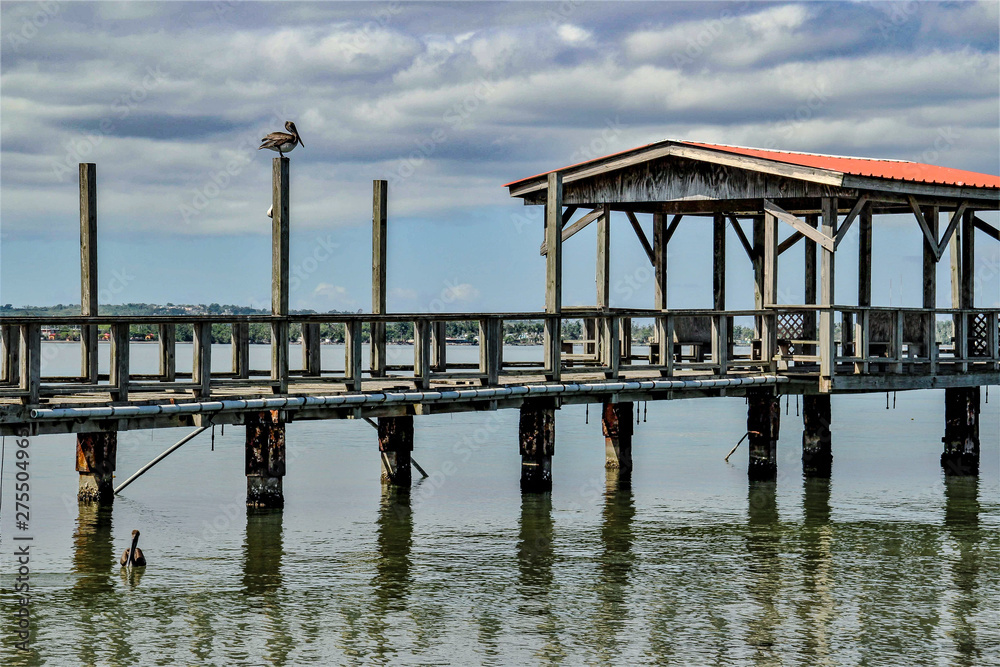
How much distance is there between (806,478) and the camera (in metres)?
27.6

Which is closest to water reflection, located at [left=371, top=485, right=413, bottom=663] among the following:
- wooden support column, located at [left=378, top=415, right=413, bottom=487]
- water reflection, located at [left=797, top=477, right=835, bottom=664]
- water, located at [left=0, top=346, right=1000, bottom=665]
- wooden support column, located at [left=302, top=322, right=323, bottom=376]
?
water, located at [left=0, top=346, right=1000, bottom=665]

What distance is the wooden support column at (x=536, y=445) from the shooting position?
23.1 m

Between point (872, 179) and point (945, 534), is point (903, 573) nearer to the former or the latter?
point (945, 534)

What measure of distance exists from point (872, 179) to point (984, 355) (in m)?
5.61

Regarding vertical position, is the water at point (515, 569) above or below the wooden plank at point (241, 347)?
below

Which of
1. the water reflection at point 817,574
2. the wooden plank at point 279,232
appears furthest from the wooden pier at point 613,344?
the water reflection at point 817,574

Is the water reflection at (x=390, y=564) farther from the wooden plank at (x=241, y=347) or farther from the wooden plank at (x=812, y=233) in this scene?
the wooden plank at (x=812, y=233)

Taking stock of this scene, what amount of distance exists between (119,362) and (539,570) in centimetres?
574

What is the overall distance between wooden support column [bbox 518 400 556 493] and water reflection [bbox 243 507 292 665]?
4416 millimetres

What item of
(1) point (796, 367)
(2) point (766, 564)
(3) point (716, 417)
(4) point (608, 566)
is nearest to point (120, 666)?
(4) point (608, 566)

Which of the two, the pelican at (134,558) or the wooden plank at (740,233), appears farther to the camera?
the wooden plank at (740,233)

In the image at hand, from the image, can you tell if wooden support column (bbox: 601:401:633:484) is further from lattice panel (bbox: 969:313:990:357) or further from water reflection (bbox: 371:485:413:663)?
lattice panel (bbox: 969:313:990:357)

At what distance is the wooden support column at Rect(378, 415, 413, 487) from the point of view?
25828mm

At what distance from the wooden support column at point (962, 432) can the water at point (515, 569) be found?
599 mm
